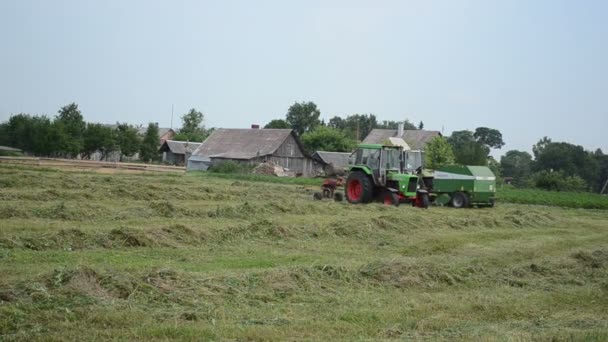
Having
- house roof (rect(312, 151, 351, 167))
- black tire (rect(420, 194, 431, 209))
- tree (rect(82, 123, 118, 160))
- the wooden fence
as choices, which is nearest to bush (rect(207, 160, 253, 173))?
the wooden fence

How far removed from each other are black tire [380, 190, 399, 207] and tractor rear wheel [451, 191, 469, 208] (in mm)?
4951

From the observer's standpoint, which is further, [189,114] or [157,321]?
[189,114]

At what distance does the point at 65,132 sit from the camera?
2438 inches

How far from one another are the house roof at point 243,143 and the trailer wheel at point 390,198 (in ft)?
122

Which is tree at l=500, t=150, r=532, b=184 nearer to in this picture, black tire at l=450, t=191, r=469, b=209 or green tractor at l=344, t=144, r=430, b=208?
black tire at l=450, t=191, r=469, b=209

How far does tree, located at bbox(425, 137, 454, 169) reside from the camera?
52.4m

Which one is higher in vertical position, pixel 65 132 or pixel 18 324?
pixel 65 132

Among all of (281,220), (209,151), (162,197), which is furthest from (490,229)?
(209,151)

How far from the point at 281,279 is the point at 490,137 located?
110 metres

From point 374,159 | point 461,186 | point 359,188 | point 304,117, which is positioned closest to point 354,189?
point 359,188

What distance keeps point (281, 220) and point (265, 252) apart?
16.3 feet

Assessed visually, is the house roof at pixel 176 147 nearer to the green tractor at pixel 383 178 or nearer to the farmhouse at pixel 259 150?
the farmhouse at pixel 259 150

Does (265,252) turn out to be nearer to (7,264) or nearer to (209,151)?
(7,264)

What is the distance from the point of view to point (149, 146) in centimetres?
7469
